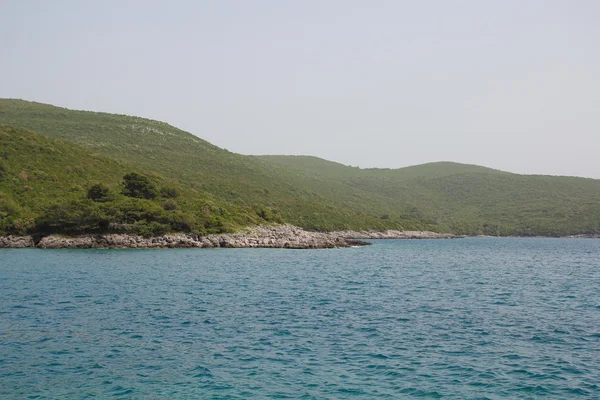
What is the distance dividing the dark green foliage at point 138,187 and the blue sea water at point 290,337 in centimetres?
4810

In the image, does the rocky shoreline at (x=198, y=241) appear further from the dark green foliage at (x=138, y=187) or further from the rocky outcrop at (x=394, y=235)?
the rocky outcrop at (x=394, y=235)

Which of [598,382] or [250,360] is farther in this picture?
[250,360]

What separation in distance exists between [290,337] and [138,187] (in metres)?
75.6

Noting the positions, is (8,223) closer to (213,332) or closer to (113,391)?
(213,332)

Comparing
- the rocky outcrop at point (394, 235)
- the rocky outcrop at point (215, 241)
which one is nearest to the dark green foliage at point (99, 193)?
the rocky outcrop at point (215, 241)

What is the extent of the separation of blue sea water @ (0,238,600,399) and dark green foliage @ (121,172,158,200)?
48.1m

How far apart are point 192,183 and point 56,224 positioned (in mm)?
54259

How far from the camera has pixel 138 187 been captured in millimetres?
93500

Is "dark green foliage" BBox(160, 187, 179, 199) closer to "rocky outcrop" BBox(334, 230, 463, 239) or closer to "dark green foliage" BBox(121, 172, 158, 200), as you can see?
"dark green foliage" BBox(121, 172, 158, 200)

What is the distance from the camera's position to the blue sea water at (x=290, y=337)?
17438 mm

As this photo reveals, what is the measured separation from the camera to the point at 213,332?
24.6 m

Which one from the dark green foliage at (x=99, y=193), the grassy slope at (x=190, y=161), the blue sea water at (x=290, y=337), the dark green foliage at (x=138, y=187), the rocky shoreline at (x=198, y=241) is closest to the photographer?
the blue sea water at (x=290, y=337)

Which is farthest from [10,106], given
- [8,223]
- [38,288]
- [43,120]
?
[38,288]

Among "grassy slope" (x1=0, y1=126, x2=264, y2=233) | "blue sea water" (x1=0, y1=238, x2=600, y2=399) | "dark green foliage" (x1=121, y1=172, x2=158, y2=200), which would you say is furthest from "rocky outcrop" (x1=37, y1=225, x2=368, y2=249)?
"blue sea water" (x1=0, y1=238, x2=600, y2=399)
